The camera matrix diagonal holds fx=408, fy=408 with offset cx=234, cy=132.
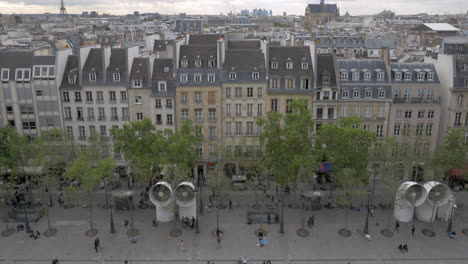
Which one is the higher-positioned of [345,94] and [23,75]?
[23,75]

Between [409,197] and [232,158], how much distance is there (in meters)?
24.5

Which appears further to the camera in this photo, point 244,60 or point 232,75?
point 244,60

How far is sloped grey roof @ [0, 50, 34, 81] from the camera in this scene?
6166 cm

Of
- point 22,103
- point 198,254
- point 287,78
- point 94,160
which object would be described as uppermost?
point 287,78

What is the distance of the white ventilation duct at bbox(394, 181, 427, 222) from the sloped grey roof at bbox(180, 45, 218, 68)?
32.8 meters

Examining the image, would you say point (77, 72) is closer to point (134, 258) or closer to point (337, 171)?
point (134, 258)

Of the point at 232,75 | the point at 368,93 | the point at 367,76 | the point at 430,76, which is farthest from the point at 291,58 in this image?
the point at 430,76

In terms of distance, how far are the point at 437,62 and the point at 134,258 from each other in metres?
53.7

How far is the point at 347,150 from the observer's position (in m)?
50.0

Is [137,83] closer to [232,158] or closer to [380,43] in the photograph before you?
[232,158]

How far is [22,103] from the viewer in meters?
62.1

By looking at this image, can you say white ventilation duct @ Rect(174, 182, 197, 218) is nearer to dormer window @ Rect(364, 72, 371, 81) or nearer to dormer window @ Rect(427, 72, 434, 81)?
dormer window @ Rect(364, 72, 371, 81)

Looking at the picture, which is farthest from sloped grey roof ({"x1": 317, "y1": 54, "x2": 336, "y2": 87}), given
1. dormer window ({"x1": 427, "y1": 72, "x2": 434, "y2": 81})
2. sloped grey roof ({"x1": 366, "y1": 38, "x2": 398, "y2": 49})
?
sloped grey roof ({"x1": 366, "y1": 38, "x2": 398, "y2": 49})

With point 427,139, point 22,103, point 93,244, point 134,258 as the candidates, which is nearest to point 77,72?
point 22,103
